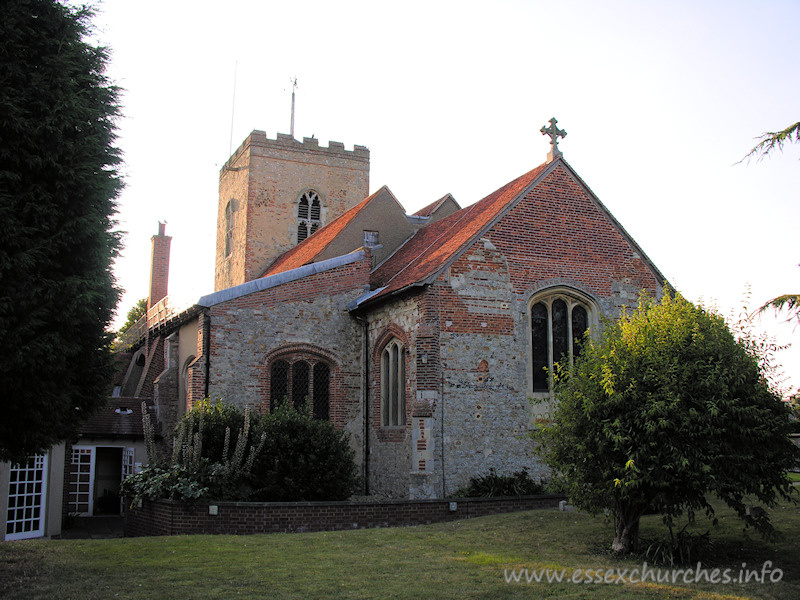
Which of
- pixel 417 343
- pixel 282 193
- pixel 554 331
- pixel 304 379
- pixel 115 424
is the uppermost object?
pixel 282 193

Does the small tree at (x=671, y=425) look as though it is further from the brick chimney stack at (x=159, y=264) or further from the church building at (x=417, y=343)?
the brick chimney stack at (x=159, y=264)

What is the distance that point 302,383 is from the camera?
19281 millimetres

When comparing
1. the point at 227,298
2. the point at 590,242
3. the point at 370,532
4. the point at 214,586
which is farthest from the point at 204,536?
the point at 590,242

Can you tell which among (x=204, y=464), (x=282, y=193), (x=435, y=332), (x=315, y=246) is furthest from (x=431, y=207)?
(x=204, y=464)

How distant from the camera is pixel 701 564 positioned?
32.7ft

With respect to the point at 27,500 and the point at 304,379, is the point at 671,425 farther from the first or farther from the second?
the point at 27,500

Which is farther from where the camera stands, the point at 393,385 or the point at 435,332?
the point at 393,385

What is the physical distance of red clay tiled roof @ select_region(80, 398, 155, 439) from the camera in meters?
21.4

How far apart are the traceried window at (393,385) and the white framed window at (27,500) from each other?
26.3 ft

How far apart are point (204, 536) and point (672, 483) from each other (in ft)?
24.7

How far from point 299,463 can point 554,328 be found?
7.05m

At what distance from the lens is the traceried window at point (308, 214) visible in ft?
111

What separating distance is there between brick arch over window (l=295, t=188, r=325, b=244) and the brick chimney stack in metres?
6.79

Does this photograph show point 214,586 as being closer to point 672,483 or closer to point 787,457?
point 672,483
